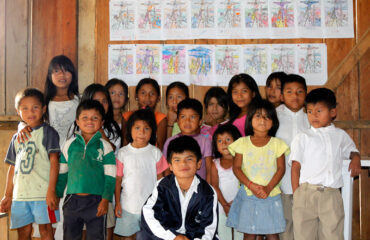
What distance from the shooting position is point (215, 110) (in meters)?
3.60

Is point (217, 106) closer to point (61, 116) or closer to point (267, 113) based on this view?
point (267, 113)

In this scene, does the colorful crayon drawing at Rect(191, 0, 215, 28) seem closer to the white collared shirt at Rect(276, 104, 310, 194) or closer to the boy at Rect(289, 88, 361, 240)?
the white collared shirt at Rect(276, 104, 310, 194)

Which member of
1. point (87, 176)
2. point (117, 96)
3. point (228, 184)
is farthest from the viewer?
point (117, 96)

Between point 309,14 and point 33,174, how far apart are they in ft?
10.3

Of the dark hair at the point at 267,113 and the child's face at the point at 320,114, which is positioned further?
the dark hair at the point at 267,113

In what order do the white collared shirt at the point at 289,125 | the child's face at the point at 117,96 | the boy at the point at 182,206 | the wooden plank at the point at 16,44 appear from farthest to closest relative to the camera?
the wooden plank at the point at 16,44 → the child's face at the point at 117,96 → the white collared shirt at the point at 289,125 → the boy at the point at 182,206

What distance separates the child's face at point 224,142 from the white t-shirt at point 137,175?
0.49m

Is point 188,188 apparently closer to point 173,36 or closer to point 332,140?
point 332,140

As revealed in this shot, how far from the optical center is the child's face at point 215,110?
3.58 m

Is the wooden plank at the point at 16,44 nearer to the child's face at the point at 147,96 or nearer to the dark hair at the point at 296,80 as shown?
the child's face at the point at 147,96

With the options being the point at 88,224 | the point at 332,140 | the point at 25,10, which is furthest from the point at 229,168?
the point at 25,10

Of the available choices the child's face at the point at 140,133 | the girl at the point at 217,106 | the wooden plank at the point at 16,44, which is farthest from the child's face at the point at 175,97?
the wooden plank at the point at 16,44

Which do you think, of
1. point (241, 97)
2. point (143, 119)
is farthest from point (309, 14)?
point (143, 119)

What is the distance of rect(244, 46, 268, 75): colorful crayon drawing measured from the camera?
4.11 metres
